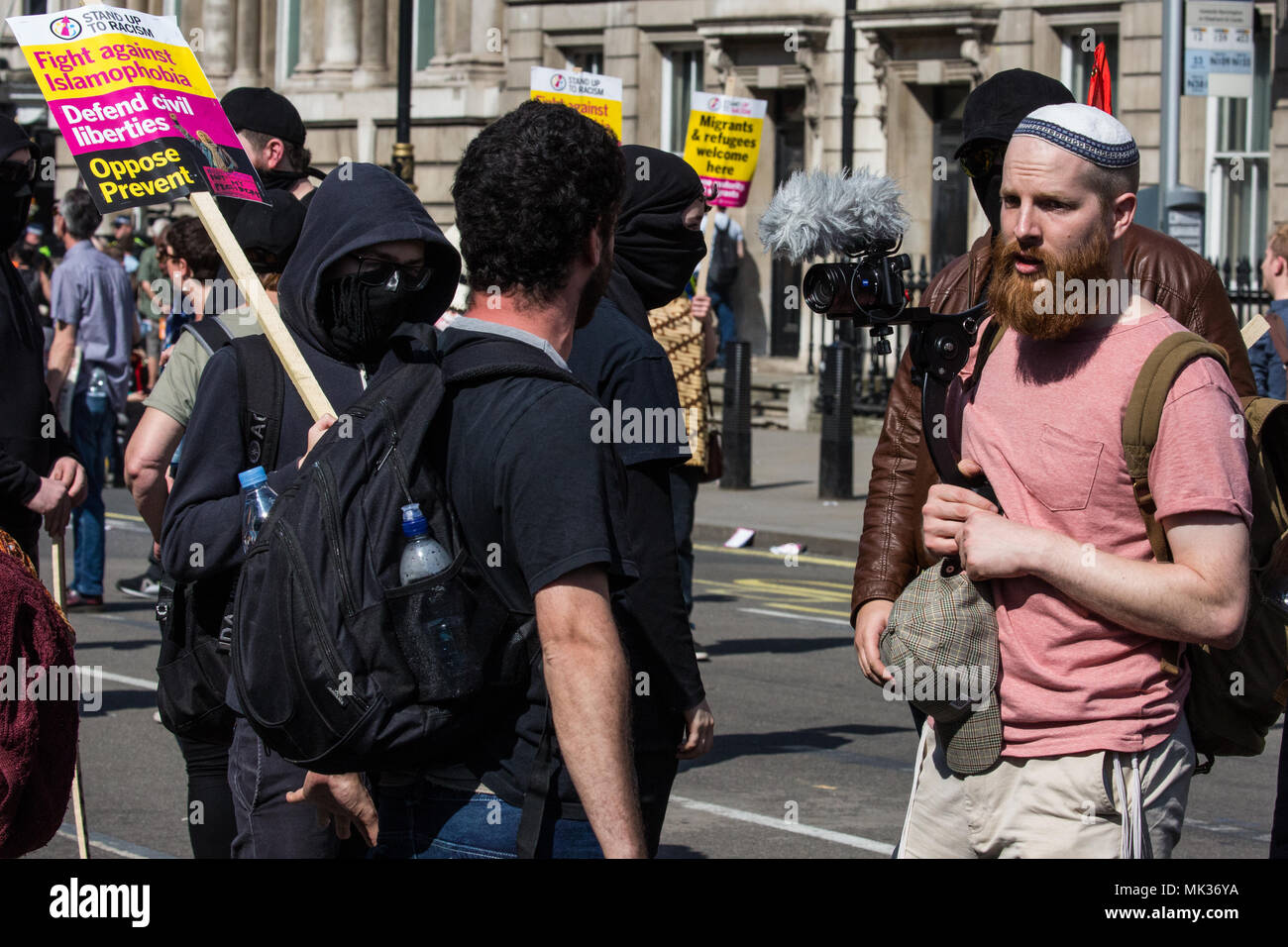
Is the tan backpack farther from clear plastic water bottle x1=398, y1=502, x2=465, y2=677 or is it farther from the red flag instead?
the red flag

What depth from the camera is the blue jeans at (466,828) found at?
9.80 feet

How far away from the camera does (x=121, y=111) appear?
4.79 metres

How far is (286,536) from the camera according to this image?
2.89 meters

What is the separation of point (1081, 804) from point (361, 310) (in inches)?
64.8

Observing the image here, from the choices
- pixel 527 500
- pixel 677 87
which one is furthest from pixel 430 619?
pixel 677 87

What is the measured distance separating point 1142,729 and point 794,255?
1.17 m

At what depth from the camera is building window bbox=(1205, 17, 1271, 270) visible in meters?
20.2

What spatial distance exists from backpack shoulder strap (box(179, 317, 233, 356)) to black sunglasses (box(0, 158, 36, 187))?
1053 mm

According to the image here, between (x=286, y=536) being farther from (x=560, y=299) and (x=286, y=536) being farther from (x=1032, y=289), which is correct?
(x=1032, y=289)

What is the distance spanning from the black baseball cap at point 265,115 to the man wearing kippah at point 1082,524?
3.27 m

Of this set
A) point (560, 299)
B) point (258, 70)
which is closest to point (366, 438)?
point (560, 299)

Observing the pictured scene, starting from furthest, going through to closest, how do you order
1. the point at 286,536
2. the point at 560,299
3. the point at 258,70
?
the point at 258,70 < the point at 560,299 < the point at 286,536

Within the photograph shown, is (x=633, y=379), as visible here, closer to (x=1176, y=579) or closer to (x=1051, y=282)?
(x=1051, y=282)

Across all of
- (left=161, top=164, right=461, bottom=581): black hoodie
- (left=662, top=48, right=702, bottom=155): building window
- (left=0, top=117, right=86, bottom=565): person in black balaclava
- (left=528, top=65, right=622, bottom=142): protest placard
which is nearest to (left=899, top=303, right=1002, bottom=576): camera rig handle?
(left=161, top=164, right=461, bottom=581): black hoodie
